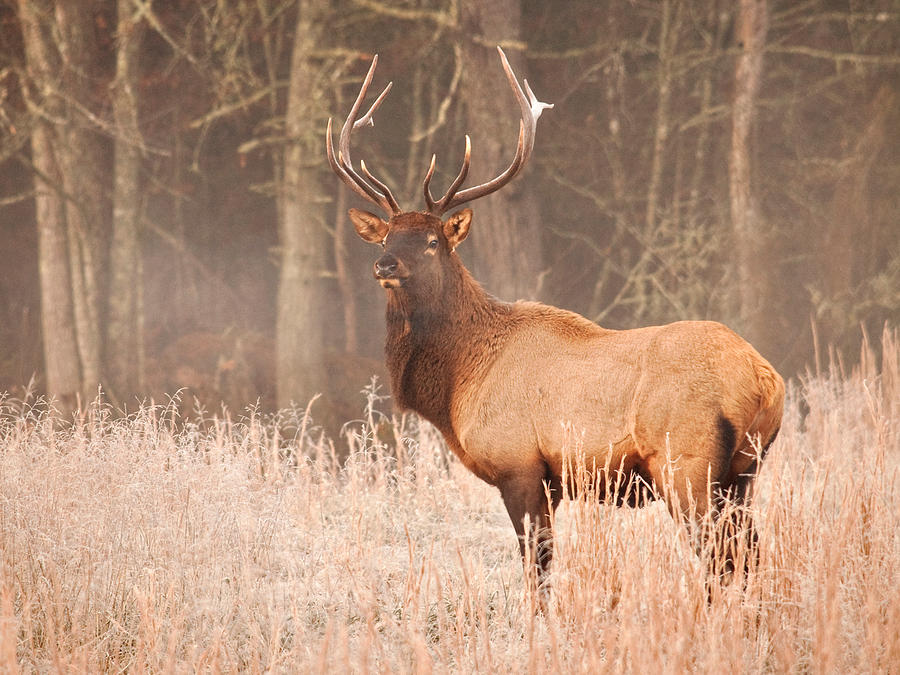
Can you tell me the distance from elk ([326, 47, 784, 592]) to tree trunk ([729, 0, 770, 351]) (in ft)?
21.3

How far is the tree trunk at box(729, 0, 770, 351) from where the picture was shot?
1094 cm

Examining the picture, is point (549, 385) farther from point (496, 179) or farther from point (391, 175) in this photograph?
point (391, 175)

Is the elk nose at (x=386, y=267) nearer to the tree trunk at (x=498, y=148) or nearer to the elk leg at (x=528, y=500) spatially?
the elk leg at (x=528, y=500)

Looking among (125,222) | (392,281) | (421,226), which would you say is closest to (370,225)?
(421,226)

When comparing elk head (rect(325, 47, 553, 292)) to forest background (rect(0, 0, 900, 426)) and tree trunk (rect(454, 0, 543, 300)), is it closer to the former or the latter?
tree trunk (rect(454, 0, 543, 300))

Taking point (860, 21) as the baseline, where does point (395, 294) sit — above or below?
below

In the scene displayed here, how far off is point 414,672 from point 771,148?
12850 mm

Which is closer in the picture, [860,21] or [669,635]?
[669,635]

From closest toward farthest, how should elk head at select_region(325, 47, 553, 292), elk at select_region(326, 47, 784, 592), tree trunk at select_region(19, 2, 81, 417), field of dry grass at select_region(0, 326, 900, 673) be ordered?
1. field of dry grass at select_region(0, 326, 900, 673)
2. elk at select_region(326, 47, 784, 592)
3. elk head at select_region(325, 47, 553, 292)
4. tree trunk at select_region(19, 2, 81, 417)

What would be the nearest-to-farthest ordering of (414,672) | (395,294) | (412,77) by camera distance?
1. (414,672)
2. (395,294)
3. (412,77)

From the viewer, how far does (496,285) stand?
9438 millimetres

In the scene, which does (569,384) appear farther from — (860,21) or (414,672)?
(860,21)

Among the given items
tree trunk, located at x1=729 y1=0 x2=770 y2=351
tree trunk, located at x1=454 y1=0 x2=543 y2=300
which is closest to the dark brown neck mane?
tree trunk, located at x1=454 y1=0 x2=543 y2=300

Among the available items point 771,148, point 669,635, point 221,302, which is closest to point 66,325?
point 221,302
